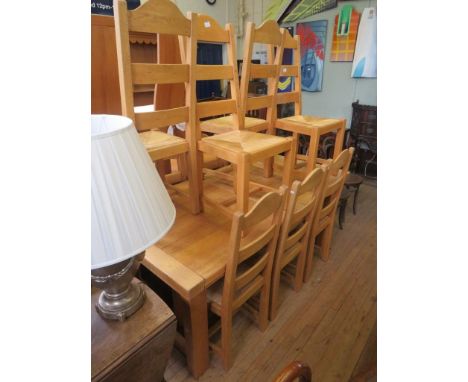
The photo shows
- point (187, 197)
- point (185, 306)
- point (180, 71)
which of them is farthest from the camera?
point (187, 197)

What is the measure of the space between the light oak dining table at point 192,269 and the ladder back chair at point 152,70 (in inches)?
16.5

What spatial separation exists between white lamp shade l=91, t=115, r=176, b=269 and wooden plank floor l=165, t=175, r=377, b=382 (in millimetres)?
1132

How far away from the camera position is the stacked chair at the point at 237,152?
1.21m

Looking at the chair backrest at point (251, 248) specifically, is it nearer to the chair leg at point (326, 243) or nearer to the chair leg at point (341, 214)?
the chair leg at point (326, 243)

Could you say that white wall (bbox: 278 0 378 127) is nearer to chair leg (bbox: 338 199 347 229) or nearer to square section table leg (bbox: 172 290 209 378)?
chair leg (bbox: 338 199 347 229)

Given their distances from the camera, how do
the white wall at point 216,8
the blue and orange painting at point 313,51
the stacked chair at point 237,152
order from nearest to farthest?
the stacked chair at point 237,152 < the blue and orange painting at point 313,51 < the white wall at point 216,8

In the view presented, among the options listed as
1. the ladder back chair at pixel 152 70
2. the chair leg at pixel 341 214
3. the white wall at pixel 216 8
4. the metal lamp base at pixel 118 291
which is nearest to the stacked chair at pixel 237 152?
the ladder back chair at pixel 152 70

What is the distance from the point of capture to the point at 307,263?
1.96 metres

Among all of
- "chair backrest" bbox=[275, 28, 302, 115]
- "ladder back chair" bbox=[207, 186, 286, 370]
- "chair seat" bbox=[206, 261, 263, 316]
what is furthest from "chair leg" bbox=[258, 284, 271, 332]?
"chair backrest" bbox=[275, 28, 302, 115]

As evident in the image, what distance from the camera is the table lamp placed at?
52 centimetres

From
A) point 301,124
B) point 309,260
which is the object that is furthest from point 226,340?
point 301,124
